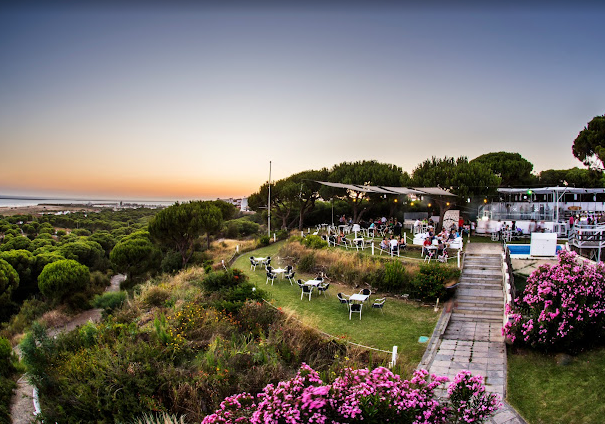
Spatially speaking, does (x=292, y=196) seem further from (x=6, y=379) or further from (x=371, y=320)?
(x=6, y=379)

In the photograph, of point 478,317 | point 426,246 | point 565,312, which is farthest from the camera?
point 426,246

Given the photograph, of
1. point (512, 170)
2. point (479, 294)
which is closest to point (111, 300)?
point (479, 294)

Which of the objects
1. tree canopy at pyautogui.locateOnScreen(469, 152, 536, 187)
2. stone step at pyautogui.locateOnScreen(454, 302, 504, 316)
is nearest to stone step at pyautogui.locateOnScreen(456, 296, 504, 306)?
stone step at pyautogui.locateOnScreen(454, 302, 504, 316)

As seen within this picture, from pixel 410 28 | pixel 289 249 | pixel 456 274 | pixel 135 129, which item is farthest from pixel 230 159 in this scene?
pixel 456 274

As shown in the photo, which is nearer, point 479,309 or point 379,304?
point 479,309

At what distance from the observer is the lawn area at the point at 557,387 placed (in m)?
5.49

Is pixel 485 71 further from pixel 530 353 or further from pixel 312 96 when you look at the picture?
pixel 530 353

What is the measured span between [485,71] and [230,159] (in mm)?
23155

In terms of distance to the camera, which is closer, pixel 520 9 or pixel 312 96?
pixel 520 9

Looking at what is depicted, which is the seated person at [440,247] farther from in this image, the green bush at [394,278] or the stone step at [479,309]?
the stone step at [479,309]

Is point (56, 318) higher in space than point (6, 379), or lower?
lower

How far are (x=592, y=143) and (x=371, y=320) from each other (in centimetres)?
1439

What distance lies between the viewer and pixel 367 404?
12.6 ft

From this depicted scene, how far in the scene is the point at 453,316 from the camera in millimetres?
10750
